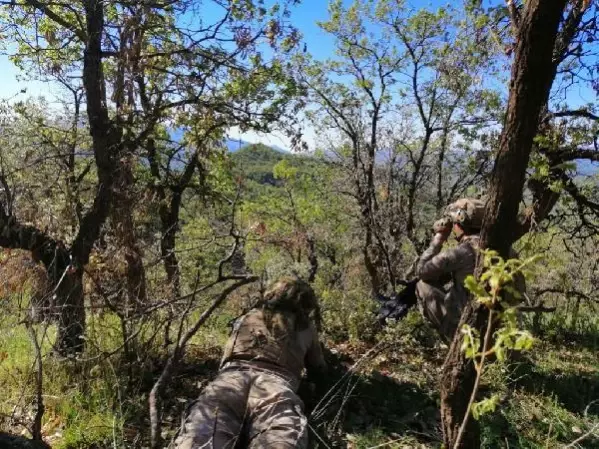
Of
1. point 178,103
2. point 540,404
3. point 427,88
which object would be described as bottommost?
point 540,404

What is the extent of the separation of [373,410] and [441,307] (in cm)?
114

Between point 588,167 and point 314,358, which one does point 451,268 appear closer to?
point 314,358

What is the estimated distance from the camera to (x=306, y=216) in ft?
43.9

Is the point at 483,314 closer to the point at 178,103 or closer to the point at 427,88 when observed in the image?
the point at 178,103

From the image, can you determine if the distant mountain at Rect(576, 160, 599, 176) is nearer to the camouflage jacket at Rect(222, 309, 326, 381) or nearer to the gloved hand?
the gloved hand

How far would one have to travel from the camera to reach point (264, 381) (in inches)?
133

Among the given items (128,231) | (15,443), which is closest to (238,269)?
(128,231)

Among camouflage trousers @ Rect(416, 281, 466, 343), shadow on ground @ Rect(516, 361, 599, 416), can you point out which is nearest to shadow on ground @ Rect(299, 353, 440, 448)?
camouflage trousers @ Rect(416, 281, 466, 343)

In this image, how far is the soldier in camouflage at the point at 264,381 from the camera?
295 cm

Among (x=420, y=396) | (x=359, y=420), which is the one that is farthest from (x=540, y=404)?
(x=359, y=420)

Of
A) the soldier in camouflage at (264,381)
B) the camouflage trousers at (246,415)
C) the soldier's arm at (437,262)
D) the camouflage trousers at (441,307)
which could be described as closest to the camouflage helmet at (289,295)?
the soldier in camouflage at (264,381)

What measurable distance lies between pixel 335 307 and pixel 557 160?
281 centimetres

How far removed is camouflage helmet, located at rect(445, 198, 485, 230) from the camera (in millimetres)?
4449

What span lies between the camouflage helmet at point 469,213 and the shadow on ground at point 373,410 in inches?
57.5
